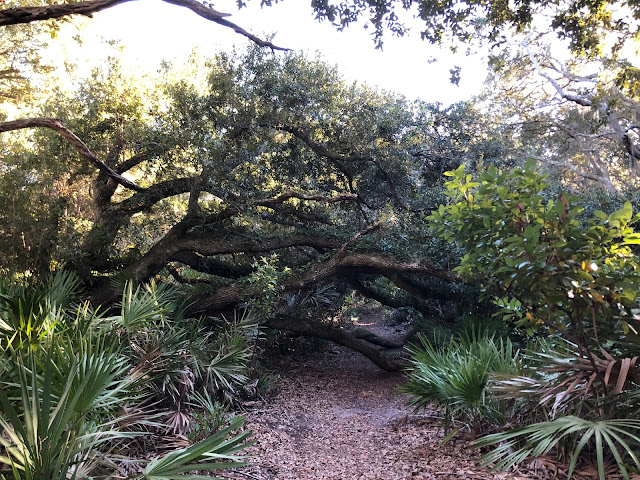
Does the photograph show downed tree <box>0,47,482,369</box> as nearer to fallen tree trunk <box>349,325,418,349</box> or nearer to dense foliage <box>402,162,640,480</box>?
fallen tree trunk <box>349,325,418,349</box>

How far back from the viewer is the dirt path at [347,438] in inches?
177

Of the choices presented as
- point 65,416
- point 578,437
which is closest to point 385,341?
point 578,437

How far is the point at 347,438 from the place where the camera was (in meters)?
6.11

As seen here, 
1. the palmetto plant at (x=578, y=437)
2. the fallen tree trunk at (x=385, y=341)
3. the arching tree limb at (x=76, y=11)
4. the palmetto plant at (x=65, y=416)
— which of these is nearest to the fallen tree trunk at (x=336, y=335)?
the fallen tree trunk at (x=385, y=341)

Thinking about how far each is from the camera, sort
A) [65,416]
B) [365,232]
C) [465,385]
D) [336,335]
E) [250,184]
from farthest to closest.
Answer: [336,335], [365,232], [250,184], [465,385], [65,416]

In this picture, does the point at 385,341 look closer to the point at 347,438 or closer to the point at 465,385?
the point at 347,438

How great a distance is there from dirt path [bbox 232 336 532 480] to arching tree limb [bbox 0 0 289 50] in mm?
5418

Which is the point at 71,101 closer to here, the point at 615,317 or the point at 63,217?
the point at 63,217

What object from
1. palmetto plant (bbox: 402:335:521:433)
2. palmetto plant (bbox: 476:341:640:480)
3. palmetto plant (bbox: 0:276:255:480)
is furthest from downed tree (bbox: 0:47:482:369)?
palmetto plant (bbox: 476:341:640:480)

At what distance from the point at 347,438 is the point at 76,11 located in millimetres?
6748

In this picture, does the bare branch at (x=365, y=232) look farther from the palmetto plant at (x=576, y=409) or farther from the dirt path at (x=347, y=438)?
the palmetto plant at (x=576, y=409)

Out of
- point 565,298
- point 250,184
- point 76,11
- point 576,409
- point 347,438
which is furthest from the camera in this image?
point 250,184

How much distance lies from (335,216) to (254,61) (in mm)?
4140

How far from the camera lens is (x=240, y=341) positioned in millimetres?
7578
